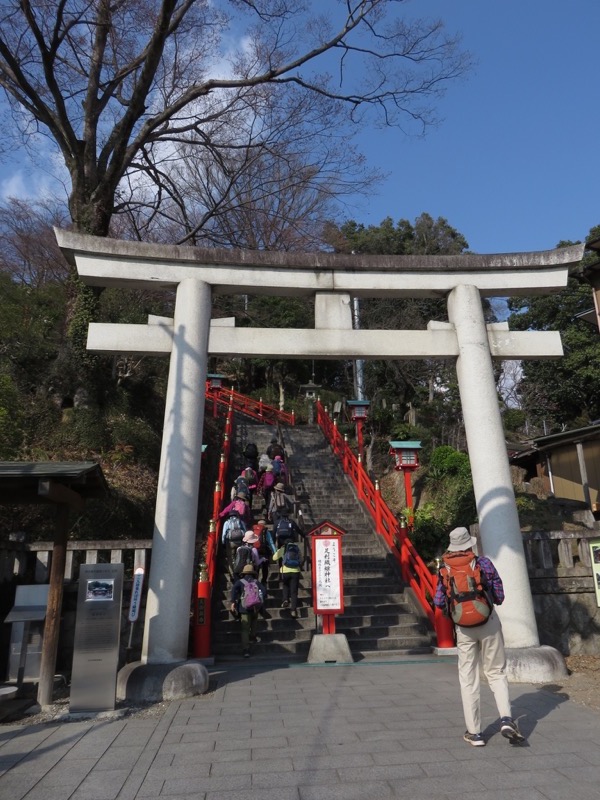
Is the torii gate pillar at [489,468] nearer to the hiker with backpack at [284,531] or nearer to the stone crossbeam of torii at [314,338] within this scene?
the stone crossbeam of torii at [314,338]

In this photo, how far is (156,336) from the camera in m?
7.54

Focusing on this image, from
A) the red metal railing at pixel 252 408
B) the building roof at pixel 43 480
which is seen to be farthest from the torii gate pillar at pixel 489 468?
Result: the red metal railing at pixel 252 408

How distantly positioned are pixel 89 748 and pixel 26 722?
1219 mm

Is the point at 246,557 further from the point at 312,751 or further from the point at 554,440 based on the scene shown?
the point at 554,440

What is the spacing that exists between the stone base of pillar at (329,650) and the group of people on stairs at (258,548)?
943mm

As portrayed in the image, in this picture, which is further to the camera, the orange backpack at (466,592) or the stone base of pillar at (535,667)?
the stone base of pillar at (535,667)

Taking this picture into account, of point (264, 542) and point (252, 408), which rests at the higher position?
point (252, 408)

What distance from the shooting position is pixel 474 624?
4.35 metres

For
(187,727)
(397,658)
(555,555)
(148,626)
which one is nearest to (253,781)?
(187,727)

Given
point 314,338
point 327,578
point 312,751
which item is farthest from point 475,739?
point 314,338

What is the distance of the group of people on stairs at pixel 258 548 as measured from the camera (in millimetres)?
7867

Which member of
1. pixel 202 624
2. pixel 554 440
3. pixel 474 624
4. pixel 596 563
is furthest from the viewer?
pixel 554 440

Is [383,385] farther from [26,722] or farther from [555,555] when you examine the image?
[26,722]

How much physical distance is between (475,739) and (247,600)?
4098 mm
